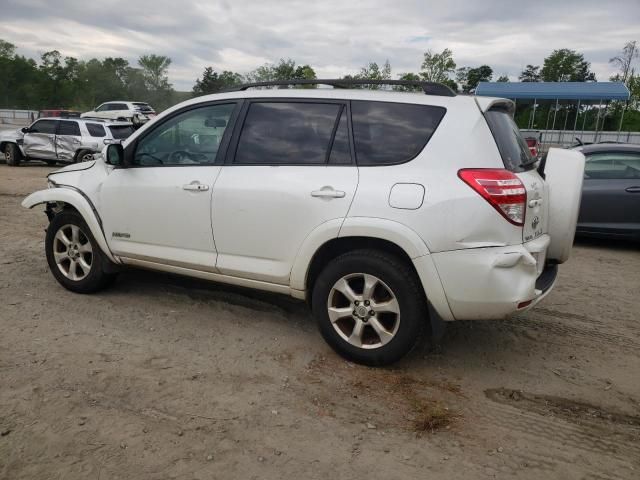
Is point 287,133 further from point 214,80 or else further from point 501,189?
point 214,80

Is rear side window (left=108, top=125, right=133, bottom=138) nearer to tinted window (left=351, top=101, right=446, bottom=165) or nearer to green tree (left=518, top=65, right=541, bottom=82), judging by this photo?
tinted window (left=351, top=101, right=446, bottom=165)

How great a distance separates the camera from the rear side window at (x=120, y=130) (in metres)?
15.4

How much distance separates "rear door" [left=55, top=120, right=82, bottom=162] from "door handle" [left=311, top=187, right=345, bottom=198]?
44.2ft

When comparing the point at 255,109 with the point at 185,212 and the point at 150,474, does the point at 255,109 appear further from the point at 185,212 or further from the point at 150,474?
the point at 150,474

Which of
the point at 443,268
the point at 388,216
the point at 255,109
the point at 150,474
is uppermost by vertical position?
the point at 255,109

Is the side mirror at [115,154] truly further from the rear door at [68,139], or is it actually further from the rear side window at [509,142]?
the rear door at [68,139]

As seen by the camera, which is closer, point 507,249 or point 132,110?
point 507,249

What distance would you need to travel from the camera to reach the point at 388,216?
3.21 m

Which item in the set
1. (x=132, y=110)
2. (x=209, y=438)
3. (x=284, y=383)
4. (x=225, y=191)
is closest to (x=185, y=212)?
(x=225, y=191)

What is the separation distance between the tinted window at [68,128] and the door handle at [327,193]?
44.9 feet

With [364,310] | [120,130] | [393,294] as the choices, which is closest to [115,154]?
[364,310]

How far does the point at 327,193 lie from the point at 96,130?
13625mm

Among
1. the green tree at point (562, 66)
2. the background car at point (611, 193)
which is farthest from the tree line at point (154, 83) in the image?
the background car at point (611, 193)

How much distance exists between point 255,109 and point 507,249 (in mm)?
2034
